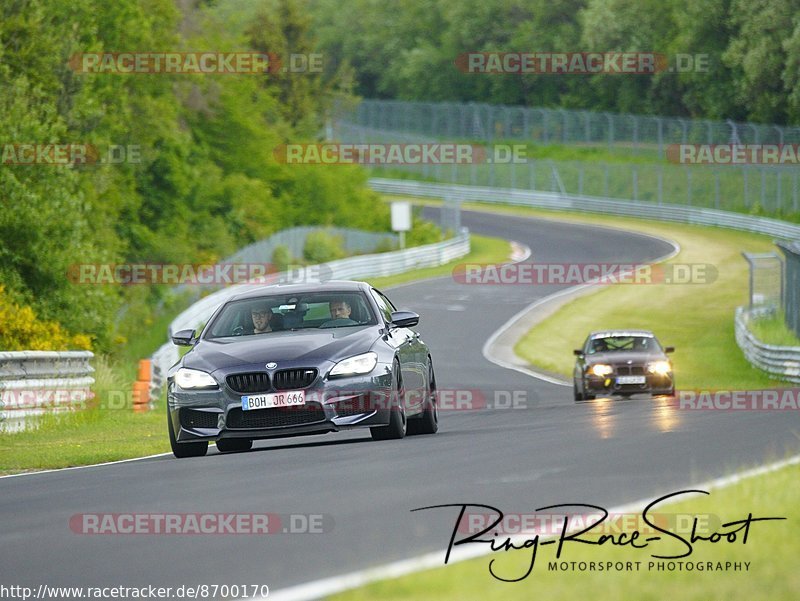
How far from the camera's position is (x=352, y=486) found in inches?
405

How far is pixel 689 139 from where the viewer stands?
80438mm

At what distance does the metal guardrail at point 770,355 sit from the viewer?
30172mm

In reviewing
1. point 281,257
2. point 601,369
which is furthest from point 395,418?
point 281,257

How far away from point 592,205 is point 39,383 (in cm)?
6697

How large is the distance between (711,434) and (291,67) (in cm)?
7531

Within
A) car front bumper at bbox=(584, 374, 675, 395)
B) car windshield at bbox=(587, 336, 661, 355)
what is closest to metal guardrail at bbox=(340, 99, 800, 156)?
car windshield at bbox=(587, 336, 661, 355)

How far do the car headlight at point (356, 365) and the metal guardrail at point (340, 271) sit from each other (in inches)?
487

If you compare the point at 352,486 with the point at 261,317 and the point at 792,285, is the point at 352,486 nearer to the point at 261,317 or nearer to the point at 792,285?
the point at 261,317

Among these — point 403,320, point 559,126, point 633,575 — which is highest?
point 633,575

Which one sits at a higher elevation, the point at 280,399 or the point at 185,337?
the point at 185,337

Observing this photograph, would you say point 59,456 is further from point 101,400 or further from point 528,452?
point 101,400

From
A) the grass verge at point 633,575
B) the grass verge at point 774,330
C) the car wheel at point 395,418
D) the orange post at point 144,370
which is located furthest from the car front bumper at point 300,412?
the grass verge at point 774,330

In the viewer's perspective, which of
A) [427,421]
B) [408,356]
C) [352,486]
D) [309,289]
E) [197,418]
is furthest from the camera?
[427,421]

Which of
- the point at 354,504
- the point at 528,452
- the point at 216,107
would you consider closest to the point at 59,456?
the point at 528,452
